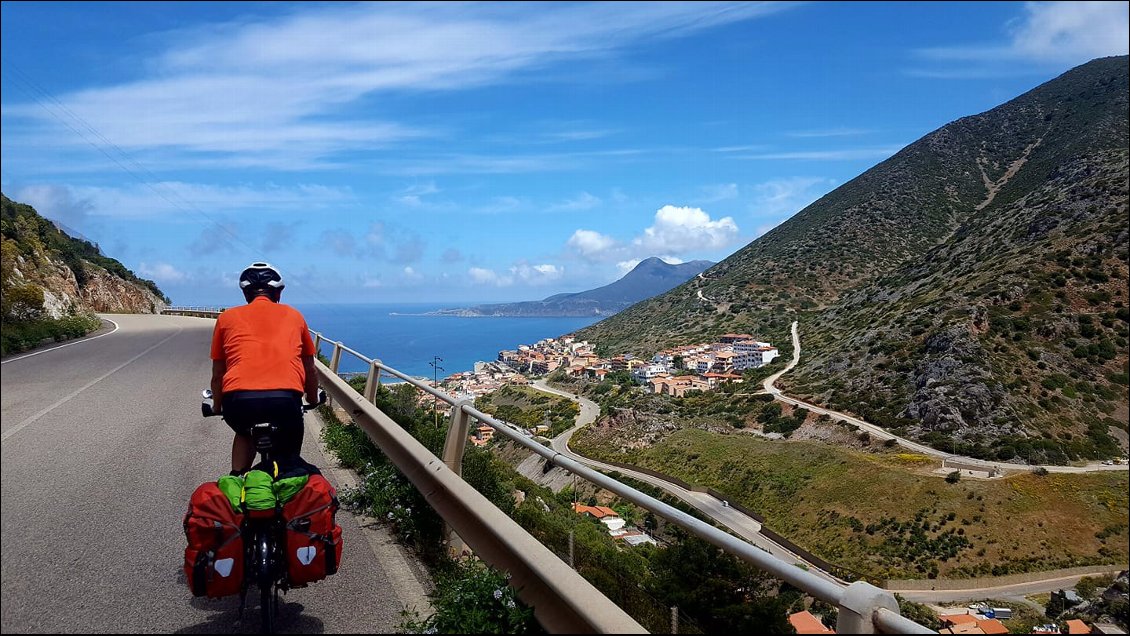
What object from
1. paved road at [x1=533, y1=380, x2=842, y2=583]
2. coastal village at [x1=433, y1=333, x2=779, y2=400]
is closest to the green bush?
paved road at [x1=533, y1=380, x2=842, y2=583]

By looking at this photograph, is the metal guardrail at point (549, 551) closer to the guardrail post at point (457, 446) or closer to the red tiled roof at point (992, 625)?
the guardrail post at point (457, 446)

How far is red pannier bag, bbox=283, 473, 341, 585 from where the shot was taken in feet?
11.7

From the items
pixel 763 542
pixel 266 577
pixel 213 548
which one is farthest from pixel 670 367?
pixel 213 548

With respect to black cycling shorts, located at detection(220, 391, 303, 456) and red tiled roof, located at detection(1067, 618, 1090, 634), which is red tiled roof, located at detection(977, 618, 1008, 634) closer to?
red tiled roof, located at detection(1067, 618, 1090, 634)

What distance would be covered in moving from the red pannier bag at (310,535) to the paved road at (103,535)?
20.1 inches

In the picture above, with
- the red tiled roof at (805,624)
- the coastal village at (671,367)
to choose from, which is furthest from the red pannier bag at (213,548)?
the coastal village at (671,367)

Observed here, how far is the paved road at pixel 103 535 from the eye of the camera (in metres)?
2.25

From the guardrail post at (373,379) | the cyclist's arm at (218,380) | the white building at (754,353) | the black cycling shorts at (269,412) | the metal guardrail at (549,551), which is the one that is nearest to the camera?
the metal guardrail at (549,551)

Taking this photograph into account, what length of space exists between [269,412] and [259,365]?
0.27 m

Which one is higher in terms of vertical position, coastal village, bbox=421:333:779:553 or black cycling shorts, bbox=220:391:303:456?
black cycling shorts, bbox=220:391:303:456

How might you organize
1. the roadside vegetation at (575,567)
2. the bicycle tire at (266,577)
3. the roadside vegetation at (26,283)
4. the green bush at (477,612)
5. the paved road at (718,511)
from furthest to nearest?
the paved road at (718,511) → the green bush at (477,612) → the bicycle tire at (266,577) → the roadside vegetation at (575,567) → the roadside vegetation at (26,283)

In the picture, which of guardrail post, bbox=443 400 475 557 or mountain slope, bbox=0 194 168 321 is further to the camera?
guardrail post, bbox=443 400 475 557

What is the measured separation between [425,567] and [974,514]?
6640cm

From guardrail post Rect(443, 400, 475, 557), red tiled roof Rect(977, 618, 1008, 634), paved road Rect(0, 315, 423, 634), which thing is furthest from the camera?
red tiled roof Rect(977, 618, 1008, 634)
